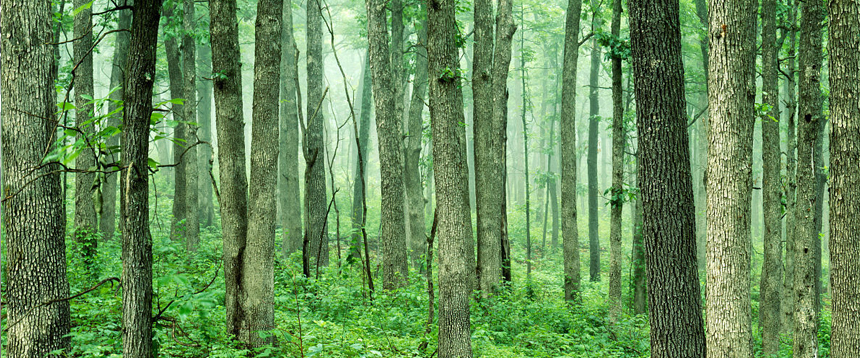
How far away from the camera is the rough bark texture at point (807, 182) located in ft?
26.0

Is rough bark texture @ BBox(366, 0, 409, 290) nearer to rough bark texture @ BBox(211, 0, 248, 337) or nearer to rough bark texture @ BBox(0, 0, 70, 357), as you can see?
rough bark texture @ BBox(211, 0, 248, 337)

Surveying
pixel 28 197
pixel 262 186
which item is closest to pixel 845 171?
pixel 262 186

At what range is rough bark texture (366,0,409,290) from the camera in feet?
34.2

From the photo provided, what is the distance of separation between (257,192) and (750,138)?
17.8ft

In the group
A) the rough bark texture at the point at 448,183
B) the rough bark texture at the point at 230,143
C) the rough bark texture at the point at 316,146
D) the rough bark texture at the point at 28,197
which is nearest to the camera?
the rough bark texture at the point at 28,197

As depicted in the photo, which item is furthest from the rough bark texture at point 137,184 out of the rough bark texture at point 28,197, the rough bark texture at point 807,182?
the rough bark texture at point 807,182

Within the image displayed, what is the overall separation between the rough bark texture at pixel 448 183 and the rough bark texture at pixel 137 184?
3259 millimetres

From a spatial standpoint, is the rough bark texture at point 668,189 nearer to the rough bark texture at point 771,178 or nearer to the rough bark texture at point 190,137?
the rough bark texture at point 771,178

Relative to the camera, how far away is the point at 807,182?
27.5 feet

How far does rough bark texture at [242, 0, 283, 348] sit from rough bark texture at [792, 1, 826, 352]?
24.3ft

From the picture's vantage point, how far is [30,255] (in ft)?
15.8

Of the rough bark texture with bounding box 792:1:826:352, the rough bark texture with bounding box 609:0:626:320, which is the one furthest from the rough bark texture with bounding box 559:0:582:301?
the rough bark texture with bounding box 792:1:826:352

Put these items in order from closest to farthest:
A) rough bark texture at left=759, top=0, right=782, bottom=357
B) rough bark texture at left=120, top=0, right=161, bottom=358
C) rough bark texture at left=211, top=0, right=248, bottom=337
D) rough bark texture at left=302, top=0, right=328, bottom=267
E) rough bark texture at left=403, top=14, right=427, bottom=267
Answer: rough bark texture at left=120, top=0, right=161, bottom=358 < rough bark texture at left=211, top=0, right=248, bottom=337 < rough bark texture at left=759, top=0, right=782, bottom=357 < rough bark texture at left=403, top=14, right=427, bottom=267 < rough bark texture at left=302, top=0, right=328, bottom=267

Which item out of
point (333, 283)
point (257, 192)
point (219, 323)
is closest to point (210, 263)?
point (333, 283)
